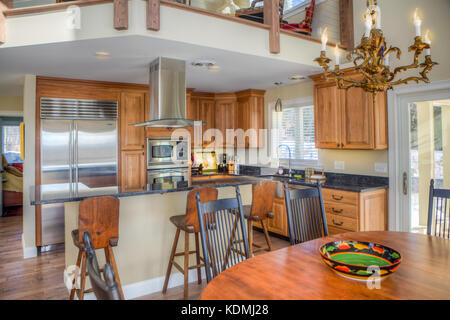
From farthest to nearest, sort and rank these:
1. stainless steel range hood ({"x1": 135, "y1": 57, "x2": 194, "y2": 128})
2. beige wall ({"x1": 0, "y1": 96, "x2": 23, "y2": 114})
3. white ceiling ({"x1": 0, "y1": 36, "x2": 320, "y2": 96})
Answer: beige wall ({"x1": 0, "y1": 96, "x2": 23, "y2": 114})
stainless steel range hood ({"x1": 135, "y1": 57, "x2": 194, "y2": 128})
white ceiling ({"x1": 0, "y1": 36, "x2": 320, "y2": 96})

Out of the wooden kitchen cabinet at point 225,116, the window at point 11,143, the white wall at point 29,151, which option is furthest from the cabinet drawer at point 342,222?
the window at point 11,143

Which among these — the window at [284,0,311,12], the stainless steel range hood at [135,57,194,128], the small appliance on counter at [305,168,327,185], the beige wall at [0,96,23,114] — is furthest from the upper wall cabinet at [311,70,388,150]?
the beige wall at [0,96,23,114]

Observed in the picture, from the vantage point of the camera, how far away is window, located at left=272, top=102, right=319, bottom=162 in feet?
16.0

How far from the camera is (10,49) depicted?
2.98 metres

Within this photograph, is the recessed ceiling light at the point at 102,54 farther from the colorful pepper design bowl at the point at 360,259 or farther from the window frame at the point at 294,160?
the window frame at the point at 294,160

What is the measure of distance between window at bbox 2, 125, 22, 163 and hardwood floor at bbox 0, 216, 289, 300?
150 inches

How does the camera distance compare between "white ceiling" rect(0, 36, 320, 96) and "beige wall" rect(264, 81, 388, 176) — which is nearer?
"white ceiling" rect(0, 36, 320, 96)

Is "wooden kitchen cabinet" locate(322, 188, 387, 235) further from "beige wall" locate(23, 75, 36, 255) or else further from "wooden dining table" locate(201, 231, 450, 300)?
"beige wall" locate(23, 75, 36, 255)

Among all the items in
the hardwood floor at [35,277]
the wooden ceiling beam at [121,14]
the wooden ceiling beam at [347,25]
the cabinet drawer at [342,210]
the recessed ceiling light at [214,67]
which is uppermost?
the wooden ceiling beam at [347,25]

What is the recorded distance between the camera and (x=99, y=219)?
230 centimetres

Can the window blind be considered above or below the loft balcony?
below

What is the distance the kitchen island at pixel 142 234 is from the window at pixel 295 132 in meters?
2.55

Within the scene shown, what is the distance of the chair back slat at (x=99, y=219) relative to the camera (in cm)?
222

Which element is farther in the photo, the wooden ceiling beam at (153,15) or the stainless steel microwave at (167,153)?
the stainless steel microwave at (167,153)
